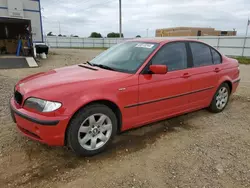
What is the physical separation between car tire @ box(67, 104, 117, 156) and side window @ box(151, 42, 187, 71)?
1.15 metres

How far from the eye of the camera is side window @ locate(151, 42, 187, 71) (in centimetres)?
331

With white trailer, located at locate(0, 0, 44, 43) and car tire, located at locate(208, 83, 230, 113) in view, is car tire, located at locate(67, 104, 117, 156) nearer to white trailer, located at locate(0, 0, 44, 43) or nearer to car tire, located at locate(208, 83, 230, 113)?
car tire, located at locate(208, 83, 230, 113)

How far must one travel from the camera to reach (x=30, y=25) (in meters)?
14.9

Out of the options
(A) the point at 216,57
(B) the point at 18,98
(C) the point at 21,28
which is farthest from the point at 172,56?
(C) the point at 21,28

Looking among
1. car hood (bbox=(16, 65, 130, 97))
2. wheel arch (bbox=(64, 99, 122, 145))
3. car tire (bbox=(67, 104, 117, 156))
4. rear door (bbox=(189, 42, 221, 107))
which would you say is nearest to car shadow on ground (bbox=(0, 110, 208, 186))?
car tire (bbox=(67, 104, 117, 156))

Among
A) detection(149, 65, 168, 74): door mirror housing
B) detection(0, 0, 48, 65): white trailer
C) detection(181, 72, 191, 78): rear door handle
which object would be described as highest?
detection(0, 0, 48, 65): white trailer

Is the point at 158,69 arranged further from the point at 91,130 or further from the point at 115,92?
the point at 91,130

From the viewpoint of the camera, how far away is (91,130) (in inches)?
106

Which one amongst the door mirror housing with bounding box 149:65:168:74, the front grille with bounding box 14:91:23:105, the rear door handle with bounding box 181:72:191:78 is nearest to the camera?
the front grille with bounding box 14:91:23:105

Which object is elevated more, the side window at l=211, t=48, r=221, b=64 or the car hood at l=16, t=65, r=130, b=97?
the side window at l=211, t=48, r=221, b=64

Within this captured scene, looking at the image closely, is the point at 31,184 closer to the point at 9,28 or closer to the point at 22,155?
the point at 22,155

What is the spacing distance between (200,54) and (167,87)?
1191 mm

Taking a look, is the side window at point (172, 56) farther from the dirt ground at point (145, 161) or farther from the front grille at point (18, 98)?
the front grille at point (18, 98)

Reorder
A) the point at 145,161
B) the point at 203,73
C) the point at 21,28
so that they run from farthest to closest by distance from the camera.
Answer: the point at 21,28 → the point at 203,73 → the point at 145,161
